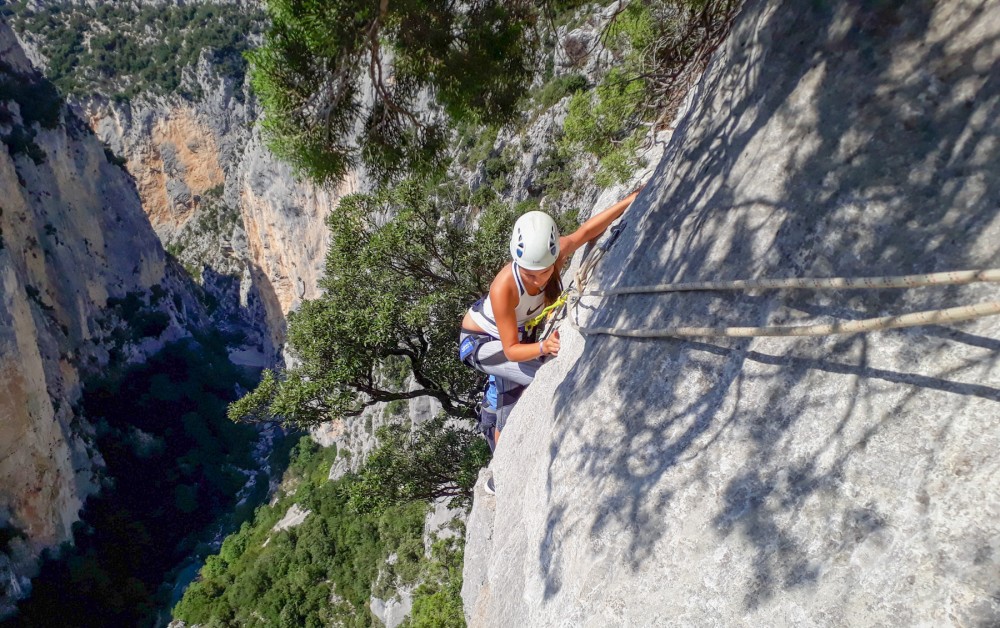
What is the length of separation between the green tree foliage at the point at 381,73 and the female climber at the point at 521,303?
1.55m

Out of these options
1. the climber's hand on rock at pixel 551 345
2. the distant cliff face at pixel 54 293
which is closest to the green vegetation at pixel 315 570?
the distant cliff face at pixel 54 293

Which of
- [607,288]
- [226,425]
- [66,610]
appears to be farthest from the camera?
[226,425]

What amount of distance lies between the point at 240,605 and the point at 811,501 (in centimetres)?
3028

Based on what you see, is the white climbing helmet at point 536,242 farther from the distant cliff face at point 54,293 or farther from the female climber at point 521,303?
the distant cliff face at point 54,293

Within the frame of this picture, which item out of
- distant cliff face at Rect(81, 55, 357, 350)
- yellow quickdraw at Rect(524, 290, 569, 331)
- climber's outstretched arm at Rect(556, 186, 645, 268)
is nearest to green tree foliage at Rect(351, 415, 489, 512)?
yellow quickdraw at Rect(524, 290, 569, 331)

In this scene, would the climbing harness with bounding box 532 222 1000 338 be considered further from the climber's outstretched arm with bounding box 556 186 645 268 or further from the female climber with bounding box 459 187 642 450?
the climber's outstretched arm with bounding box 556 186 645 268

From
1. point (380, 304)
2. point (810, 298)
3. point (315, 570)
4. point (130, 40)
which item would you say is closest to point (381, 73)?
point (380, 304)

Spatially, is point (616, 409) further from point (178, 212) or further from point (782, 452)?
point (178, 212)

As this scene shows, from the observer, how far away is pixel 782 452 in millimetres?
2016

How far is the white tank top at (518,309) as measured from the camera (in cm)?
388

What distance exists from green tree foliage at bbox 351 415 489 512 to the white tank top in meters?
3.97

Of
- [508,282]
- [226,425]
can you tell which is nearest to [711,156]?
[508,282]

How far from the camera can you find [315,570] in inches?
961

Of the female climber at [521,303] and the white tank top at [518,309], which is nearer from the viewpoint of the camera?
the female climber at [521,303]
